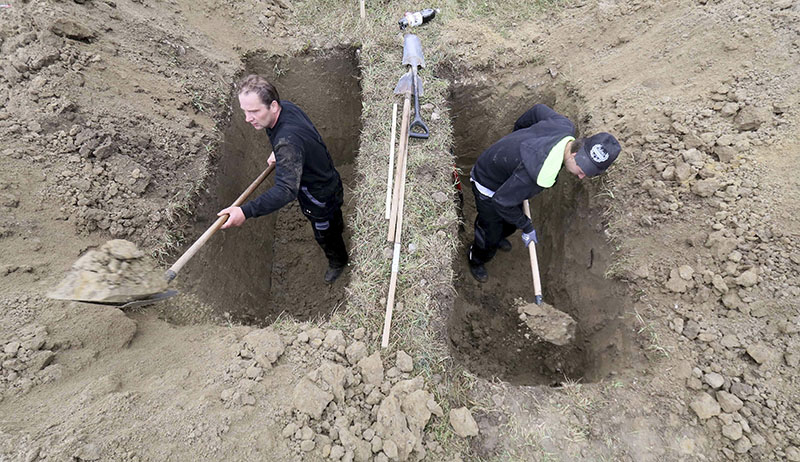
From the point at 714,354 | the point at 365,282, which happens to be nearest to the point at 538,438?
the point at 714,354

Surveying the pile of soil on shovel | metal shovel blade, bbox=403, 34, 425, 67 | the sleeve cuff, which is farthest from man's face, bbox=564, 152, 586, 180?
the pile of soil on shovel

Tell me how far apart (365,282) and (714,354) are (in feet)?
7.85

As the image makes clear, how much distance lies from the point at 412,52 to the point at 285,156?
2.14 metres

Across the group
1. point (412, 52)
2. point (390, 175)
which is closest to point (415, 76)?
point (412, 52)

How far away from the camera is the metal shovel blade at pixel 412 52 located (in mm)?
3889

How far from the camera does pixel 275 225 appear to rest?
479 centimetres

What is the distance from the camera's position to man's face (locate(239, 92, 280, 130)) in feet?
8.25

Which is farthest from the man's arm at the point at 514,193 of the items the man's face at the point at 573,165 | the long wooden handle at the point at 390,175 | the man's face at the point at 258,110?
the man's face at the point at 258,110

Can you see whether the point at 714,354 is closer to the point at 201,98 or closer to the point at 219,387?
the point at 219,387

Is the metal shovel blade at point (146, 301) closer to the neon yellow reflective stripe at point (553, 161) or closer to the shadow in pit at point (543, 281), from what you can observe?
the shadow in pit at point (543, 281)

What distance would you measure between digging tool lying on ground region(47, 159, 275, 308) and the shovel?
6.90 ft

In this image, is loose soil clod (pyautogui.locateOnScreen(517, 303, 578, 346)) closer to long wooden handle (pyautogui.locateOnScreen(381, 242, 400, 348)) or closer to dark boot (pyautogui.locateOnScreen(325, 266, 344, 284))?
long wooden handle (pyautogui.locateOnScreen(381, 242, 400, 348))

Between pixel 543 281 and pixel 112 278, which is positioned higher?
pixel 112 278

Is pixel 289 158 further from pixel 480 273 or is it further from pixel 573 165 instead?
pixel 480 273
